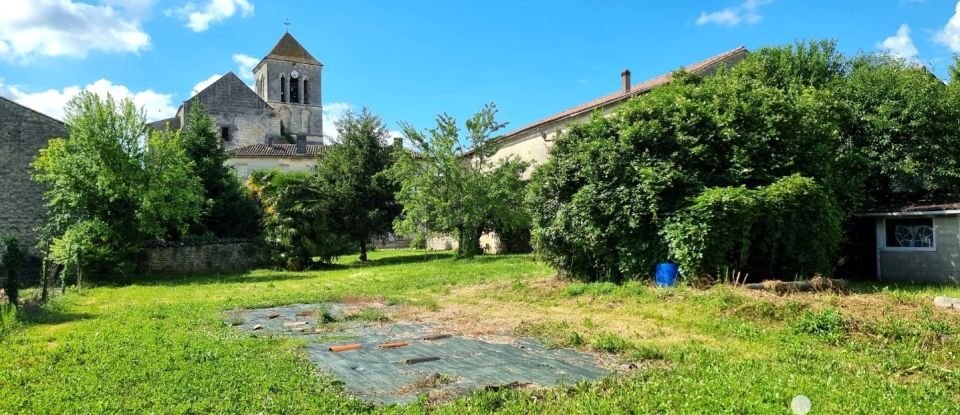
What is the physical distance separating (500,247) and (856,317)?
80.1ft

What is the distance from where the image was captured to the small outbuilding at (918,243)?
14.6 metres

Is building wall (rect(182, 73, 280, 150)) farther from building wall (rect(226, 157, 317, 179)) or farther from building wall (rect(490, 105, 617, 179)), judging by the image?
building wall (rect(490, 105, 617, 179))

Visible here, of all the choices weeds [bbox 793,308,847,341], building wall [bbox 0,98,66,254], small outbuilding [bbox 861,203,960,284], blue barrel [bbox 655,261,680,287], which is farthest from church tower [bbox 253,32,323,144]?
weeds [bbox 793,308,847,341]

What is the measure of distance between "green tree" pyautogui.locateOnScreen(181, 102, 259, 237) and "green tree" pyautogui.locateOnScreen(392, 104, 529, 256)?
8.83 meters

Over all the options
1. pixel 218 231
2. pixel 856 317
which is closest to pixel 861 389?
pixel 856 317

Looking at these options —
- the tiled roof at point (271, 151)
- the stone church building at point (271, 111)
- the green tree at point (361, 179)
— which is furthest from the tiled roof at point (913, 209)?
the tiled roof at point (271, 151)

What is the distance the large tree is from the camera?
20.4 m

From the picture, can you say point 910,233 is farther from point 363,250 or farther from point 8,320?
point 363,250

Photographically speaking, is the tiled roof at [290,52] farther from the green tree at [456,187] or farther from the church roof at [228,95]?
the green tree at [456,187]

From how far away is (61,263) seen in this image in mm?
19359

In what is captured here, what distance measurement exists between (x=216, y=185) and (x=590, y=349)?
25.8 m

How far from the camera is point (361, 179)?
27781mm

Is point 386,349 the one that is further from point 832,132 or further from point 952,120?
point 952,120

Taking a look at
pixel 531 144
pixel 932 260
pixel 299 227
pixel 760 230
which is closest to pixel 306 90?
pixel 531 144
